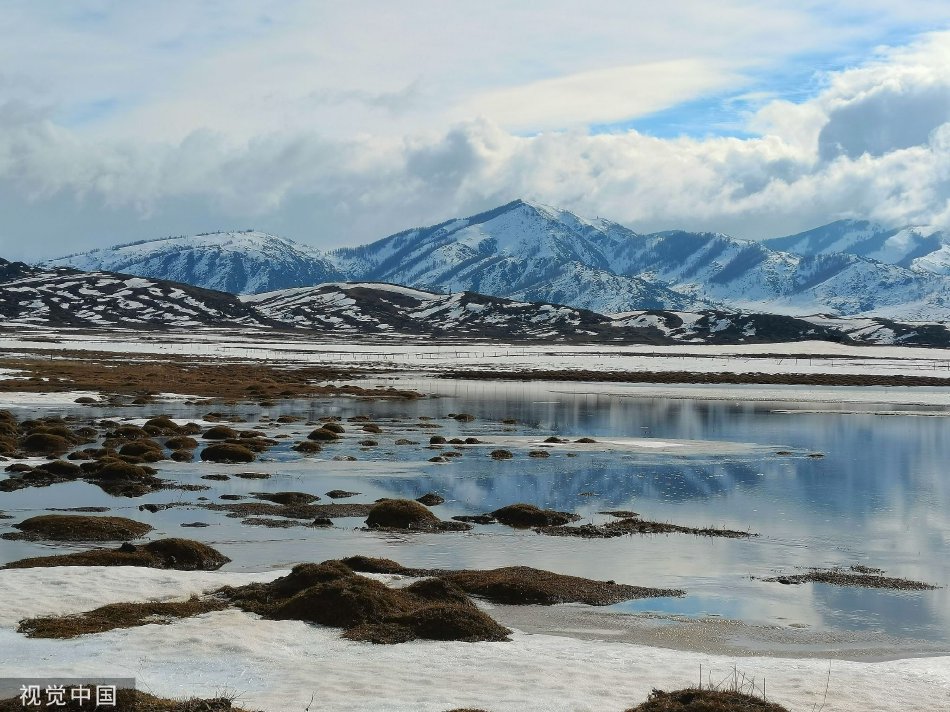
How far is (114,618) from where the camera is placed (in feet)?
65.9

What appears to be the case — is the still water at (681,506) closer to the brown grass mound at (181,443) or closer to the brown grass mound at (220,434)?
the brown grass mound at (220,434)

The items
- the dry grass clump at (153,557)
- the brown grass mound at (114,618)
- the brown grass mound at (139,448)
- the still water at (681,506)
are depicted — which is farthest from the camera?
the brown grass mound at (139,448)

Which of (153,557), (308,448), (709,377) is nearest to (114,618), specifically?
(153,557)

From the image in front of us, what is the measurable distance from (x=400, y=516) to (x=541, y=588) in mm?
9481

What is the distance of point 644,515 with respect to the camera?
35.0 meters

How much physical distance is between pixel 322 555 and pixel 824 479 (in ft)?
82.6

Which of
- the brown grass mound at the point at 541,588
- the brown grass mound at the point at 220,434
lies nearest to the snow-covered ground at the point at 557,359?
the brown grass mound at the point at 220,434

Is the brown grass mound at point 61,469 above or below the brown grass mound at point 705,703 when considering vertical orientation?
below

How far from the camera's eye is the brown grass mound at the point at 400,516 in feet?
105

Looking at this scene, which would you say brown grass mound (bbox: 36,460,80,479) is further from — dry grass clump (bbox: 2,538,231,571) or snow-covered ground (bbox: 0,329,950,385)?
snow-covered ground (bbox: 0,329,950,385)

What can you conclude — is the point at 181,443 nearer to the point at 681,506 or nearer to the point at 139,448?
the point at 139,448

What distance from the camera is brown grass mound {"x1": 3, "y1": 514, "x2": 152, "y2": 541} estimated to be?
2912 cm

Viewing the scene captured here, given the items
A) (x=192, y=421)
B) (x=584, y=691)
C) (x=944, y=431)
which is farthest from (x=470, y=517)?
(x=944, y=431)

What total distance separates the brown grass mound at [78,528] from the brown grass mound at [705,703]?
751 inches
